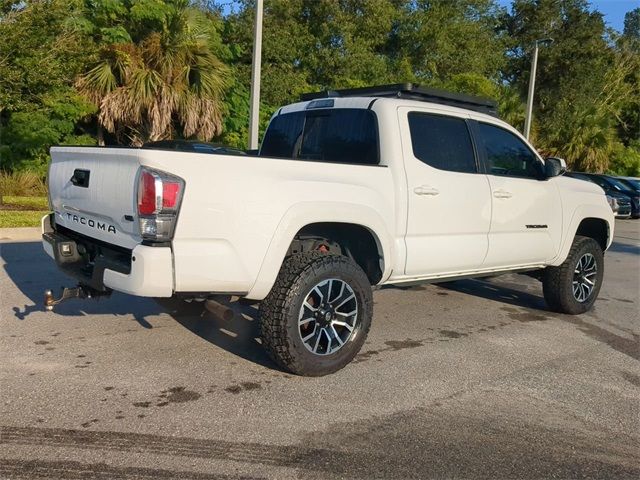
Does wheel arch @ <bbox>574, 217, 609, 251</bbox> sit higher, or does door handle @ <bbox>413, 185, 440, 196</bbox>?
door handle @ <bbox>413, 185, 440, 196</bbox>

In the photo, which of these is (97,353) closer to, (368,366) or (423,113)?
(368,366)

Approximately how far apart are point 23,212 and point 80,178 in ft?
29.9

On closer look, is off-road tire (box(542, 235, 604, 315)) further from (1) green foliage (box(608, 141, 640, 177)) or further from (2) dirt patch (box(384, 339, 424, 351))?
(1) green foliage (box(608, 141, 640, 177))

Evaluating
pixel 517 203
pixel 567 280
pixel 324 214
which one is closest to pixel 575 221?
pixel 567 280

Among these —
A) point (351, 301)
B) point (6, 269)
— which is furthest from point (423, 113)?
point (6, 269)

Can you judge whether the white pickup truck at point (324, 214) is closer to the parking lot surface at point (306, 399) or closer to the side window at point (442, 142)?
the side window at point (442, 142)

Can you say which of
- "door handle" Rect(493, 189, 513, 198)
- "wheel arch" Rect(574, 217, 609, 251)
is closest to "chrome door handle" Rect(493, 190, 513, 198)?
"door handle" Rect(493, 189, 513, 198)

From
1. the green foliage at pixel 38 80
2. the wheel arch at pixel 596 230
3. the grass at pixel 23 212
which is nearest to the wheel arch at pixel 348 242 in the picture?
the wheel arch at pixel 596 230

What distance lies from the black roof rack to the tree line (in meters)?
8.80

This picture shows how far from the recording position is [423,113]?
5.09 m

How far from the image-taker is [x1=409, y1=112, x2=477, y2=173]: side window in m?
4.98

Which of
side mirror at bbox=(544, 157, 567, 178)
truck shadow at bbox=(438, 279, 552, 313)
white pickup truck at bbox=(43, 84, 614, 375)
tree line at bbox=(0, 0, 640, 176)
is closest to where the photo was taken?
white pickup truck at bbox=(43, 84, 614, 375)

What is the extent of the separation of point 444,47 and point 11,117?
19.0m

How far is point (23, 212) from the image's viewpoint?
488 inches
